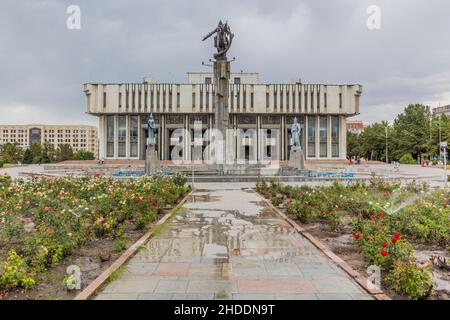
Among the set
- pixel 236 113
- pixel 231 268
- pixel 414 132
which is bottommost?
pixel 231 268

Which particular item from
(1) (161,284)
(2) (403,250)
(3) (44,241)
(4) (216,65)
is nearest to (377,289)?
(2) (403,250)

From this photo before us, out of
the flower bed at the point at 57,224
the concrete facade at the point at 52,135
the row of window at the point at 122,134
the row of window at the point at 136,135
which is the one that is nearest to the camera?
the flower bed at the point at 57,224

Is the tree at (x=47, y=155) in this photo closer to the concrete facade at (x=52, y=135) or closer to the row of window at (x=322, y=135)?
the row of window at (x=322, y=135)

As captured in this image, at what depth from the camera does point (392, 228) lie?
26.9 ft

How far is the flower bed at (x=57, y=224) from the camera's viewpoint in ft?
18.1

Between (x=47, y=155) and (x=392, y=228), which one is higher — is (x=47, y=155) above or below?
above

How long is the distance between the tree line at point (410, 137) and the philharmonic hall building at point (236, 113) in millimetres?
16529

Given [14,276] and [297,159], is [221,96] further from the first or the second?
[14,276]

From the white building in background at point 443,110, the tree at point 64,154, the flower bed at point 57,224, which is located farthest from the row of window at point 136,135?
the white building in background at point 443,110

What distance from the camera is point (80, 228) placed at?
25.4 ft

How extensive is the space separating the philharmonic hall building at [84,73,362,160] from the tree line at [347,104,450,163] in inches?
651

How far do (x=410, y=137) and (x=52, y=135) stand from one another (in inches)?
6354

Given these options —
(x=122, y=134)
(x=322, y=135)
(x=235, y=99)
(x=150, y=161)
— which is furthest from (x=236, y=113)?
(x=150, y=161)
